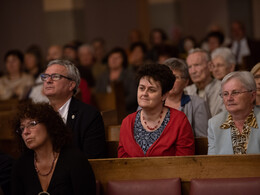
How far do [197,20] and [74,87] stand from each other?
10.0 meters

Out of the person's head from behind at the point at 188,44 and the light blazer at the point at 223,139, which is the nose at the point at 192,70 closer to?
the light blazer at the point at 223,139

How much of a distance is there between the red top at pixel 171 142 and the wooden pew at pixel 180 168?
1.24 ft

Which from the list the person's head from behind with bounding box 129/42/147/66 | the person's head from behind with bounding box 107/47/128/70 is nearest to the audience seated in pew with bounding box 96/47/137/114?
the person's head from behind with bounding box 107/47/128/70

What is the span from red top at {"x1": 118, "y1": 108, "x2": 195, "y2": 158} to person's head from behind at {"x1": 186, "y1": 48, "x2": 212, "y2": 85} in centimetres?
150

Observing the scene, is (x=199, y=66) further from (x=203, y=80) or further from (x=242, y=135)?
(x=242, y=135)

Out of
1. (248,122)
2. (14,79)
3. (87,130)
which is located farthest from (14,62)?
(248,122)

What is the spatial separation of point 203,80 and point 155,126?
1558mm

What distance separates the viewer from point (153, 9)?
13.4m

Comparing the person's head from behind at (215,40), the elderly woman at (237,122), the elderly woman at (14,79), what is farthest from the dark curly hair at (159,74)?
the person's head from behind at (215,40)

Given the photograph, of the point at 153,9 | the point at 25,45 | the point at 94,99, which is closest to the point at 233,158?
the point at 94,99

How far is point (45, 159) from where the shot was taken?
10.9ft

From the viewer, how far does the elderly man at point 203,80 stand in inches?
199

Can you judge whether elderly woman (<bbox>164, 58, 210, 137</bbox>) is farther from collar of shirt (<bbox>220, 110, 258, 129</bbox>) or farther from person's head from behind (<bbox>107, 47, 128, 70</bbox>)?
person's head from behind (<bbox>107, 47, 128, 70</bbox>)

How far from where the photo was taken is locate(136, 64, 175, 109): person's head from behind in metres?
3.83
